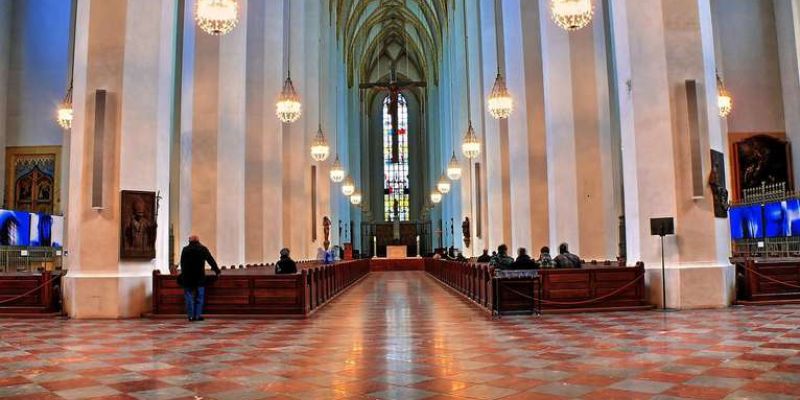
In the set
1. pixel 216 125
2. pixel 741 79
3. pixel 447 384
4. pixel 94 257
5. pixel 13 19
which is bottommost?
pixel 447 384

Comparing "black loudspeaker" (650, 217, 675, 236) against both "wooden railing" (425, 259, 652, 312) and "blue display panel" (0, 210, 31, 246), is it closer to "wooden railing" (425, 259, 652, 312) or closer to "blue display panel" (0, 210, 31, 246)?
"wooden railing" (425, 259, 652, 312)

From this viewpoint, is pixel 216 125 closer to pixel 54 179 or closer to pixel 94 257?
pixel 94 257

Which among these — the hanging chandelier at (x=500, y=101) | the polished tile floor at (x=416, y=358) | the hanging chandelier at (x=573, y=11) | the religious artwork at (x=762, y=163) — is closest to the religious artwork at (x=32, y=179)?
the polished tile floor at (x=416, y=358)

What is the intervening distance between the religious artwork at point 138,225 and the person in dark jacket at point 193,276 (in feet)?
3.34

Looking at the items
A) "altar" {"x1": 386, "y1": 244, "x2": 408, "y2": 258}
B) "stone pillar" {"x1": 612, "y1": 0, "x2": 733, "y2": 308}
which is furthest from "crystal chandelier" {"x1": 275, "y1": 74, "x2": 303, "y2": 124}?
"altar" {"x1": 386, "y1": 244, "x2": 408, "y2": 258}

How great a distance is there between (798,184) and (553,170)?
1355 cm

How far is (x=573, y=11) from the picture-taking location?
9.56 m

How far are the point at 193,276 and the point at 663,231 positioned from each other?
755 cm

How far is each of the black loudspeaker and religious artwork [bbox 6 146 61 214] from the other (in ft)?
74.5

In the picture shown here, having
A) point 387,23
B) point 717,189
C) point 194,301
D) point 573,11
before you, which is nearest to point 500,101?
point 573,11

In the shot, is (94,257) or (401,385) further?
(94,257)

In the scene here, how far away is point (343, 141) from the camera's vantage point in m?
37.5

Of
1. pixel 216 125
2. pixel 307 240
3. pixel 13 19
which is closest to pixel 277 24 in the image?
pixel 216 125

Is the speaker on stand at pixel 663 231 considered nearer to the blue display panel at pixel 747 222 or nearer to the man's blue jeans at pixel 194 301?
the man's blue jeans at pixel 194 301
